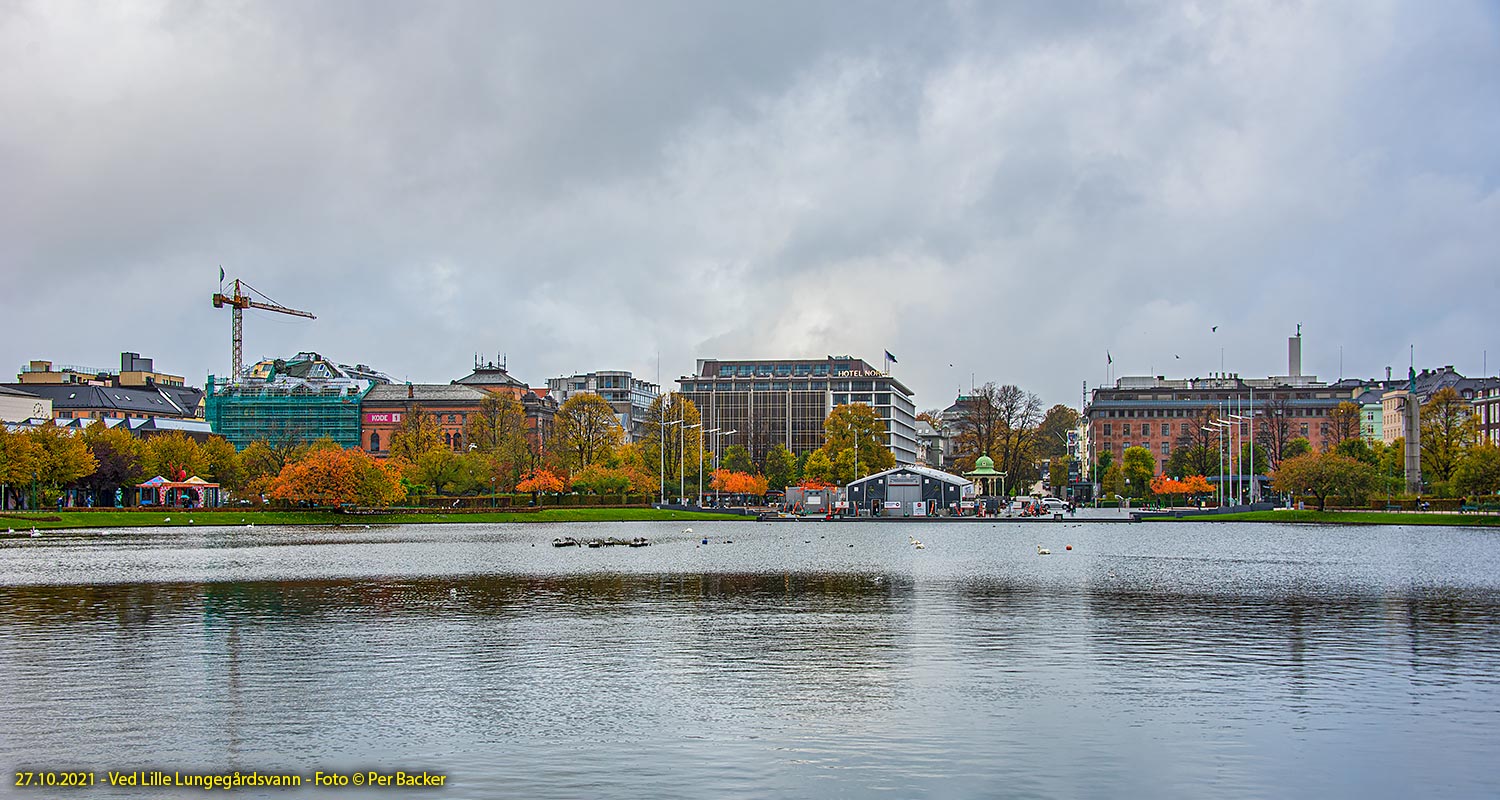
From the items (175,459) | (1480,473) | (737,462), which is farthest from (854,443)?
(175,459)

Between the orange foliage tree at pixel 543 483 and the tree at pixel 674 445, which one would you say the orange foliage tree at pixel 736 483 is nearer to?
the tree at pixel 674 445


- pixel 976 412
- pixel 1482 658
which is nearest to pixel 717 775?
pixel 1482 658

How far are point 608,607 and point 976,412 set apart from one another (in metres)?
141

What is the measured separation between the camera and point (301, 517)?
112125 millimetres

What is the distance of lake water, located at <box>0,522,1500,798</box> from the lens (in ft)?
60.4

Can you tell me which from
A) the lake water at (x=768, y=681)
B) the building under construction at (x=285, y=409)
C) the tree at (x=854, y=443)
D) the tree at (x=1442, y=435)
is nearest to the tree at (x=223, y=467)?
the building under construction at (x=285, y=409)

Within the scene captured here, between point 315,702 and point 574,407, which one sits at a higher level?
point 574,407

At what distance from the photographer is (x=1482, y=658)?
28.2 meters

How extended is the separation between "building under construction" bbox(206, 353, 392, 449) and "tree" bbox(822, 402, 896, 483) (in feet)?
240

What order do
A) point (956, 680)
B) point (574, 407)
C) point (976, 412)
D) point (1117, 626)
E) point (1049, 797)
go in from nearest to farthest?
point (1049, 797) < point (956, 680) < point (1117, 626) < point (574, 407) < point (976, 412)

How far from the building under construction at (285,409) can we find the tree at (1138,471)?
364ft

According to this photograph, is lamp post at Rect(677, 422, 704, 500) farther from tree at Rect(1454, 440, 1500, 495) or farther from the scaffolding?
tree at Rect(1454, 440, 1500, 495)

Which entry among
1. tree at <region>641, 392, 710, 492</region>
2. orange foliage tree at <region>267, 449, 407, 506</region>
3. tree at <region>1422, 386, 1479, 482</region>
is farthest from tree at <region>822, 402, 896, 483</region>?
tree at <region>1422, 386, 1479, 482</region>

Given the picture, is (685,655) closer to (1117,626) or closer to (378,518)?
(1117,626)
